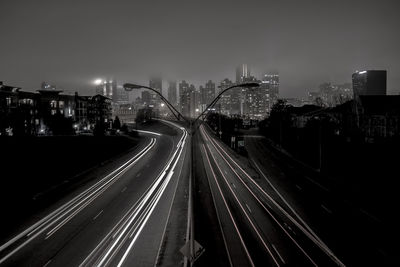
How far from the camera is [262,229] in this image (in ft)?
62.4

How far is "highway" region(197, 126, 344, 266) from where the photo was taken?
1498 cm

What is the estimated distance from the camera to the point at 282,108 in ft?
309

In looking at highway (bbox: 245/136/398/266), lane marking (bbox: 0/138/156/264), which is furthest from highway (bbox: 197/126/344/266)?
lane marking (bbox: 0/138/156/264)

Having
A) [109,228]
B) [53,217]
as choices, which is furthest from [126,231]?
[53,217]

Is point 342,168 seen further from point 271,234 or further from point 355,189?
point 271,234

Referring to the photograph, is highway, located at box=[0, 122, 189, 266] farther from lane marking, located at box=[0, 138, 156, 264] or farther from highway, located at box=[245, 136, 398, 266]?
highway, located at box=[245, 136, 398, 266]

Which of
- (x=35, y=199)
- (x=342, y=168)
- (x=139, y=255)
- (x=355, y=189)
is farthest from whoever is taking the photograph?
(x=342, y=168)

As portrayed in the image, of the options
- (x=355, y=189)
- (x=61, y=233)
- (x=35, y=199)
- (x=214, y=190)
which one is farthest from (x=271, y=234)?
(x=35, y=199)

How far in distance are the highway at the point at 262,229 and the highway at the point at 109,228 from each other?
3.21 m

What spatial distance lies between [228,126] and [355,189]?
7531cm

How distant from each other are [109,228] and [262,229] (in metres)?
10.7

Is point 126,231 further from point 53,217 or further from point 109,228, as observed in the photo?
point 53,217

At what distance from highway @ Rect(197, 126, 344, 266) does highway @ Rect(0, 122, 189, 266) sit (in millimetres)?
3213

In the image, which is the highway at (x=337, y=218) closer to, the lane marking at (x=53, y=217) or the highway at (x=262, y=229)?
the highway at (x=262, y=229)
